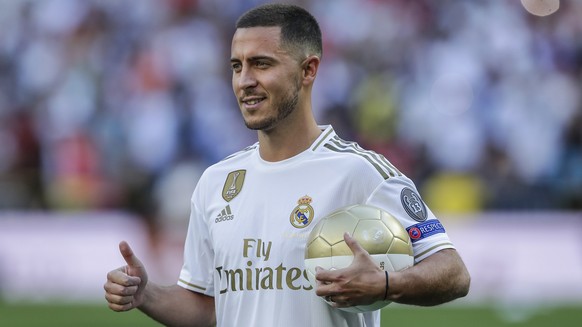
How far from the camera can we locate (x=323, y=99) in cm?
1548

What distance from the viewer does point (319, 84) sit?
1559cm

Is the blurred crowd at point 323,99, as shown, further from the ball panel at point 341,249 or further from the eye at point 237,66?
the ball panel at point 341,249

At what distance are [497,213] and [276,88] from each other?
31.9ft

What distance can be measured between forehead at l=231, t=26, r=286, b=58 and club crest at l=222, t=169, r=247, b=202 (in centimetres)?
54

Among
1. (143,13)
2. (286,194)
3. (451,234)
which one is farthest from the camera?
(143,13)

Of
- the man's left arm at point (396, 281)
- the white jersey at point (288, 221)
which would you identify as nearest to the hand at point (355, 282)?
the man's left arm at point (396, 281)

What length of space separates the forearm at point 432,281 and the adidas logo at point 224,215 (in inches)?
36.8

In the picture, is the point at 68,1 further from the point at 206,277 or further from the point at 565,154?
the point at 206,277

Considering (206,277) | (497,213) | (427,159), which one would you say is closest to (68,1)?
(427,159)

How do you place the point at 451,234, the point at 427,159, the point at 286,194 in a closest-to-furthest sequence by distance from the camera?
the point at 286,194, the point at 451,234, the point at 427,159

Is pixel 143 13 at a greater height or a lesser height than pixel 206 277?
greater

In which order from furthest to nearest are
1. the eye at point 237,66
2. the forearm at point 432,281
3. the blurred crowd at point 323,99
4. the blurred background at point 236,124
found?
the blurred crowd at point 323,99, the blurred background at point 236,124, the eye at point 237,66, the forearm at point 432,281

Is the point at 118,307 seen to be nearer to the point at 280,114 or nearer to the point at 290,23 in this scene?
the point at 280,114

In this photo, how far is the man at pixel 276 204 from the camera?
4555mm
